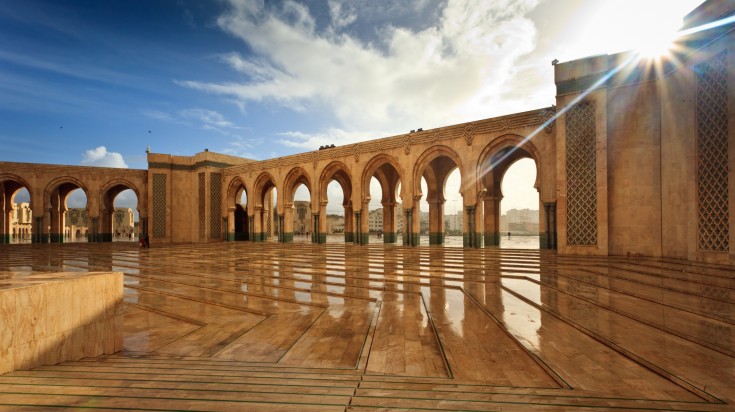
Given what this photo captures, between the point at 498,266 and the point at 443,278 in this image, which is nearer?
the point at 443,278

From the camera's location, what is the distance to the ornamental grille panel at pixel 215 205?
22.5m

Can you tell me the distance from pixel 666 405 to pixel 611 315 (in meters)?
2.45

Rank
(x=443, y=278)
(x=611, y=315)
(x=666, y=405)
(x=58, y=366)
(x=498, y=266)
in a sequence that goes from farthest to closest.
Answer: (x=498, y=266)
(x=443, y=278)
(x=611, y=315)
(x=58, y=366)
(x=666, y=405)

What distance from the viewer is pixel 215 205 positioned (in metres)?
22.7

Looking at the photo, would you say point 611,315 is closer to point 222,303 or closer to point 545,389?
point 545,389

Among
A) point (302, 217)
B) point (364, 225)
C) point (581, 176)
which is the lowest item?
point (364, 225)

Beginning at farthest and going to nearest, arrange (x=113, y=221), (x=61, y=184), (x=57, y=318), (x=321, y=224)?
(x=113, y=221) → (x=61, y=184) → (x=321, y=224) → (x=57, y=318)

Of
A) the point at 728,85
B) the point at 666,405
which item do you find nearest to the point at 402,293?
the point at 666,405

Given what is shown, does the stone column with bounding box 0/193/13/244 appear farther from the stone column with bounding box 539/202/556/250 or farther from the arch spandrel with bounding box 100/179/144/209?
the stone column with bounding box 539/202/556/250

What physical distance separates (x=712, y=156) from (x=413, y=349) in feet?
31.6

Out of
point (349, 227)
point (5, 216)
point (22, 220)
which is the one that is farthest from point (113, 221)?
point (349, 227)

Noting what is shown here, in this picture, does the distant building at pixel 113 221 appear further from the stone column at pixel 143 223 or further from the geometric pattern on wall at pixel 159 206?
the geometric pattern on wall at pixel 159 206

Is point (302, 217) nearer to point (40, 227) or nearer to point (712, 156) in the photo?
point (40, 227)

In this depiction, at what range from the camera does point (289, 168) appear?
65.3 feet
